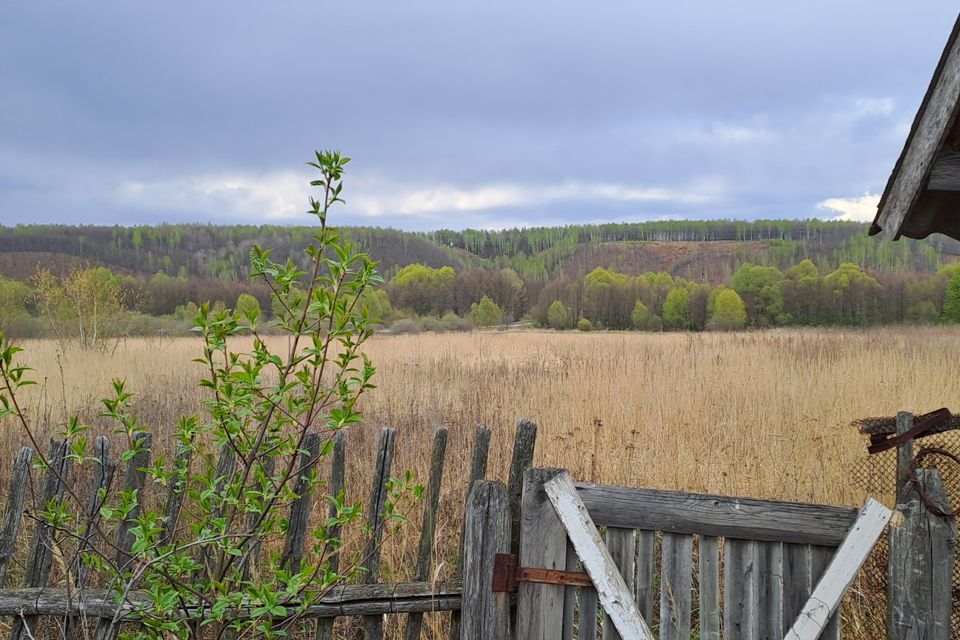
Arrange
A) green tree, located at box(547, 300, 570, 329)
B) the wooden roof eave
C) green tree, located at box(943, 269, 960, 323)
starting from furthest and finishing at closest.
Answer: green tree, located at box(547, 300, 570, 329) < green tree, located at box(943, 269, 960, 323) < the wooden roof eave

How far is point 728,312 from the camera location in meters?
32.8

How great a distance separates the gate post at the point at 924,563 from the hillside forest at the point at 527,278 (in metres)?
2.05

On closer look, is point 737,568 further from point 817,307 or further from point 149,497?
point 817,307

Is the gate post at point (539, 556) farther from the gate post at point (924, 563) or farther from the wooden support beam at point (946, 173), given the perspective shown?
the wooden support beam at point (946, 173)

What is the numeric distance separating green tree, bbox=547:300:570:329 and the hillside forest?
9cm

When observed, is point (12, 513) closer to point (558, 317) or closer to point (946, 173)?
point (946, 173)

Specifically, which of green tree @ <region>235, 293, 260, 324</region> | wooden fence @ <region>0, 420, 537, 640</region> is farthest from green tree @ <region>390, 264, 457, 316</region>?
green tree @ <region>235, 293, 260, 324</region>

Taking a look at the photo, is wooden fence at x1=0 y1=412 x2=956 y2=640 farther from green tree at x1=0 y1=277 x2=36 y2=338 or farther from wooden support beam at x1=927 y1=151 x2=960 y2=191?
green tree at x1=0 y1=277 x2=36 y2=338

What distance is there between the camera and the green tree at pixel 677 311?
3806cm

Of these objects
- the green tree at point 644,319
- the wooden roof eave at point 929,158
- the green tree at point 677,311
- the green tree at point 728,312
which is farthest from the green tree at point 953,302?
the wooden roof eave at point 929,158

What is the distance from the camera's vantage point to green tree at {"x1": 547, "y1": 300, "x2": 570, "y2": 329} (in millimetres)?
43134

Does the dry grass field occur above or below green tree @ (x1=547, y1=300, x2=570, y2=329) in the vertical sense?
above

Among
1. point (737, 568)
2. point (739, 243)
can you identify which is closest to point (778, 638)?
point (737, 568)

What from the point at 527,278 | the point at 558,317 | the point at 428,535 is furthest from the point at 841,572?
the point at 527,278
